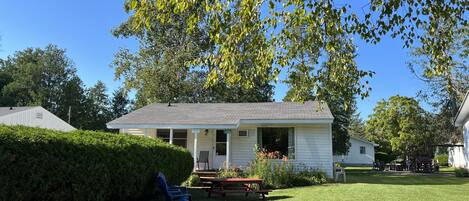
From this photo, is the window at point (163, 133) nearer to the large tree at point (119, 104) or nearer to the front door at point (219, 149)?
the front door at point (219, 149)

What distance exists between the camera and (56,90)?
56281mm

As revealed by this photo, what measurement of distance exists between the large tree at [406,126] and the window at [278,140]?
1290 cm

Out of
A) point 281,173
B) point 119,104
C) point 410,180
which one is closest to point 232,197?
point 281,173

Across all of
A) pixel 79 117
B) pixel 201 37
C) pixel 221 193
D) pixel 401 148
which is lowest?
pixel 221 193

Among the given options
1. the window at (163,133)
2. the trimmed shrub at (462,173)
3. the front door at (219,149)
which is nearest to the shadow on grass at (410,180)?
the trimmed shrub at (462,173)

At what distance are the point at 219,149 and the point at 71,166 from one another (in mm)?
13532

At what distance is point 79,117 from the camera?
173ft

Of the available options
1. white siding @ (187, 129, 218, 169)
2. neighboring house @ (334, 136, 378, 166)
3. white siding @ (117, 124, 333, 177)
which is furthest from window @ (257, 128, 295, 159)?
neighboring house @ (334, 136, 378, 166)

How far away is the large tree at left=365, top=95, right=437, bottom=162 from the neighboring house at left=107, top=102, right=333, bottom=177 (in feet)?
37.5

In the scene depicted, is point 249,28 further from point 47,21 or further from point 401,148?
point 401,148

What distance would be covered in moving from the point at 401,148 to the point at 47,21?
24.2 m

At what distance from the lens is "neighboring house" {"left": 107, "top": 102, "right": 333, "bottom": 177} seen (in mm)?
18172

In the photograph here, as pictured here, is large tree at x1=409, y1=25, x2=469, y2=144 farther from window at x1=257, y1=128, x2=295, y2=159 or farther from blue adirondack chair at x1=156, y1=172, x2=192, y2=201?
blue adirondack chair at x1=156, y1=172, x2=192, y2=201

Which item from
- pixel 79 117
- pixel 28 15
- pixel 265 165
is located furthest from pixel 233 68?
pixel 79 117
